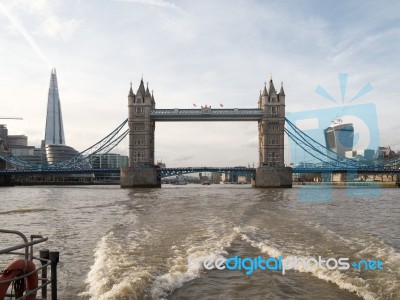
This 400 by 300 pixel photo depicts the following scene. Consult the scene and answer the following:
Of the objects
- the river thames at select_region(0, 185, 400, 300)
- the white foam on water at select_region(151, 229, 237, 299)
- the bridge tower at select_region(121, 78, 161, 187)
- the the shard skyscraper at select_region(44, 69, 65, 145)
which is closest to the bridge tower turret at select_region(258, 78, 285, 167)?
the bridge tower at select_region(121, 78, 161, 187)

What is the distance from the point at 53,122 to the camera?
194000 mm

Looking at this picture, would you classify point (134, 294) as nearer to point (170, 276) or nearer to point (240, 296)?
point (170, 276)

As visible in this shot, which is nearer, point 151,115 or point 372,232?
point 372,232

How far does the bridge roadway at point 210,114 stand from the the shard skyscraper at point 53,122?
130861mm

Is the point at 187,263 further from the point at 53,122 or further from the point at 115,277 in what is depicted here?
the point at 53,122

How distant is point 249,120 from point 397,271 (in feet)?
240

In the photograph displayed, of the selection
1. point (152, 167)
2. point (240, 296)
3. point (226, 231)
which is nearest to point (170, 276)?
point (240, 296)

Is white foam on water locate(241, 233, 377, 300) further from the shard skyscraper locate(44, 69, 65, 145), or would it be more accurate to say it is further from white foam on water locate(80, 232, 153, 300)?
the shard skyscraper locate(44, 69, 65, 145)

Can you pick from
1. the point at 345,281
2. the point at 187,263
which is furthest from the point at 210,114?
the point at 345,281

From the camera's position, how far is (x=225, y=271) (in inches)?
301

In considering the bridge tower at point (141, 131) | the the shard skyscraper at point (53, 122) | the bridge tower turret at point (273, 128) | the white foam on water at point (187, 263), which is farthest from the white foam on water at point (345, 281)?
the the shard skyscraper at point (53, 122)

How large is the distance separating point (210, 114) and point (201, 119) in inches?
94.7

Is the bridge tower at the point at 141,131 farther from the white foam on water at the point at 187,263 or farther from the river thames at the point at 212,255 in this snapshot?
the white foam on water at the point at 187,263

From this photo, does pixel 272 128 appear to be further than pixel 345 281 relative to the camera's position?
Yes
